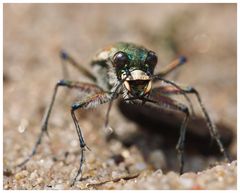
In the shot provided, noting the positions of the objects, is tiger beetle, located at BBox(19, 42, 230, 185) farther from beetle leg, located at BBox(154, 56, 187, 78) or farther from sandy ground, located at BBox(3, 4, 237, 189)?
beetle leg, located at BBox(154, 56, 187, 78)

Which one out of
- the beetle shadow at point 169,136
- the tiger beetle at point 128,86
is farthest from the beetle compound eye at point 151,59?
the beetle shadow at point 169,136

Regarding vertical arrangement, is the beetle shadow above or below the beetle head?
below

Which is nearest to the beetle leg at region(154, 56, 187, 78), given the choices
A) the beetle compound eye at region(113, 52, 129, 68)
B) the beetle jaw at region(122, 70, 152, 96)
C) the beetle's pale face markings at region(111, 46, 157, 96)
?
the beetle's pale face markings at region(111, 46, 157, 96)

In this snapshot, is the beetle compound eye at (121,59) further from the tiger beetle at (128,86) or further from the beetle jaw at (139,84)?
the beetle jaw at (139,84)

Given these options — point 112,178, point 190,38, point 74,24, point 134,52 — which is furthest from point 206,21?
point 112,178

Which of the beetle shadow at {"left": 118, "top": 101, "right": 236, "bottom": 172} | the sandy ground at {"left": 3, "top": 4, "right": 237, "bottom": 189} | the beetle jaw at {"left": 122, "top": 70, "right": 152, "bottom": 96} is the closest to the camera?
the beetle jaw at {"left": 122, "top": 70, "right": 152, "bottom": 96}

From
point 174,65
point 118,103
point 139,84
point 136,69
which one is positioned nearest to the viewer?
point 139,84

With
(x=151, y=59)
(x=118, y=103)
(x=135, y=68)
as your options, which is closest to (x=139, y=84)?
(x=135, y=68)

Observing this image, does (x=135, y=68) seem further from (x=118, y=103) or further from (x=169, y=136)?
(x=169, y=136)
